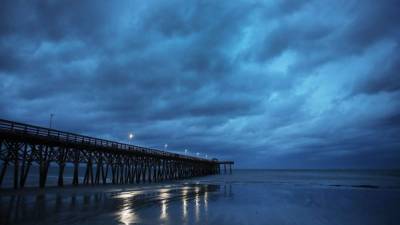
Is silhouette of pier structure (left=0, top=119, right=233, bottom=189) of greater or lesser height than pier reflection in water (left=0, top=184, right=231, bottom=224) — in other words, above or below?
above

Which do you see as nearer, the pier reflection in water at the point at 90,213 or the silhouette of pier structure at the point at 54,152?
the pier reflection in water at the point at 90,213

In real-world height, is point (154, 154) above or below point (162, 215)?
above

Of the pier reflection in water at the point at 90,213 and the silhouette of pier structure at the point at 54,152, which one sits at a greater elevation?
the silhouette of pier structure at the point at 54,152

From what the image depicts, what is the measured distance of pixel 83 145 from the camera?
31.7 m

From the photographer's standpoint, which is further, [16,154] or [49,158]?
[49,158]

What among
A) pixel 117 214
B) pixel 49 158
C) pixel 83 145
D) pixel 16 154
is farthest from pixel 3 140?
pixel 117 214

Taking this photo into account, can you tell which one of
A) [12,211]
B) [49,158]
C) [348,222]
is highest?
[49,158]

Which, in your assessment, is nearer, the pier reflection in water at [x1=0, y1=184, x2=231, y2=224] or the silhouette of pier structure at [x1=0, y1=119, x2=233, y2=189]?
the pier reflection in water at [x1=0, y1=184, x2=231, y2=224]

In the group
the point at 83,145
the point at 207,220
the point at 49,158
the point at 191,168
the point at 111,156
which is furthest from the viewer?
the point at 191,168

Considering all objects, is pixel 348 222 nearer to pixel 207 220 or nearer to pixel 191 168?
pixel 207 220

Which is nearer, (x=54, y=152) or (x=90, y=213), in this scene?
(x=90, y=213)

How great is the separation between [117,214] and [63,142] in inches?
690

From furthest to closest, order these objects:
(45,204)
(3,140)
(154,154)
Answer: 1. (154,154)
2. (3,140)
3. (45,204)

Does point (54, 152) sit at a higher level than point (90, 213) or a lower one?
higher
